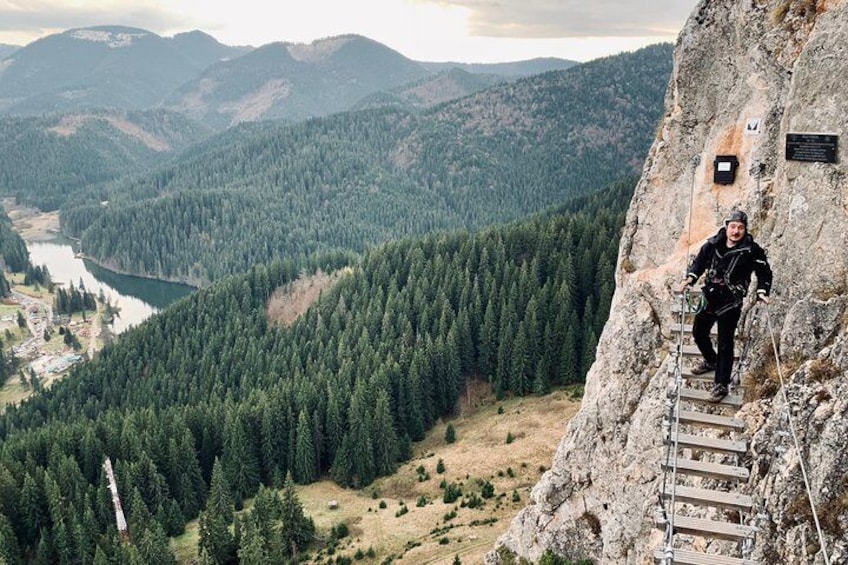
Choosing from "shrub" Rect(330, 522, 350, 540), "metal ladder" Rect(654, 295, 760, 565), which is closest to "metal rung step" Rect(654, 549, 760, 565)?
"metal ladder" Rect(654, 295, 760, 565)

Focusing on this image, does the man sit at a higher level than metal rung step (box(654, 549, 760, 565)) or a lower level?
higher

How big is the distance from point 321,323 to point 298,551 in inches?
2830

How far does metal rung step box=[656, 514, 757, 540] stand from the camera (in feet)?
42.0

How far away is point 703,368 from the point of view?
56.1 feet

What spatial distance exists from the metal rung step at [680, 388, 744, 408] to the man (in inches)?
5.5

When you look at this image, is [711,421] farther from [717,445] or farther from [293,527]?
[293,527]

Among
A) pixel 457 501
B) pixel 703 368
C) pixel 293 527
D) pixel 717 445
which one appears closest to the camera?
pixel 717 445

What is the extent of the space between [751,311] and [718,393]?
3.13m

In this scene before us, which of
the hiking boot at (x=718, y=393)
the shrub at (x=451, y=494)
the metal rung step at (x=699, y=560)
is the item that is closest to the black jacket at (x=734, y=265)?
the hiking boot at (x=718, y=393)

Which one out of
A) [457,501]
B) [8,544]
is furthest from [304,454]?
[8,544]

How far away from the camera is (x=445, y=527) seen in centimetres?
5706

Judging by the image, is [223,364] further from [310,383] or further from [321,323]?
[310,383]

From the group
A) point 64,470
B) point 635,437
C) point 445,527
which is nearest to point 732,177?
point 635,437

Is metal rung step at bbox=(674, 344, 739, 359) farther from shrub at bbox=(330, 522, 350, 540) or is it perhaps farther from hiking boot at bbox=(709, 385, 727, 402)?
shrub at bbox=(330, 522, 350, 540)
